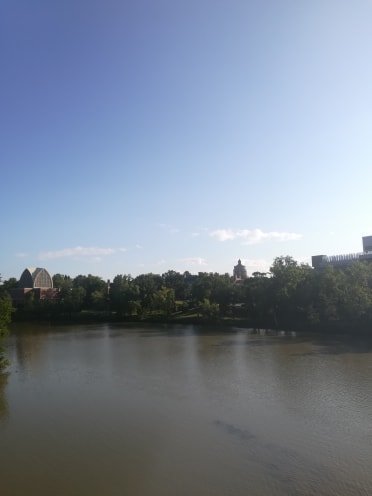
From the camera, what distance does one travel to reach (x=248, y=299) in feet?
129

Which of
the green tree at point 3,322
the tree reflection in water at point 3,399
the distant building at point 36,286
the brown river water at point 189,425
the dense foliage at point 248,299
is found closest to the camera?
the brown river water at point 189,425

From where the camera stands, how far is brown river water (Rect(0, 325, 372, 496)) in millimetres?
7820

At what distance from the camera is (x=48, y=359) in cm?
2200

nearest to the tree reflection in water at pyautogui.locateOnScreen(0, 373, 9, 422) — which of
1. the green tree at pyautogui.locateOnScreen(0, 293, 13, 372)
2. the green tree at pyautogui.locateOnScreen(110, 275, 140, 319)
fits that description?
the green tree at pyautogui.locateOnScreen(0, 293, 13, 372)

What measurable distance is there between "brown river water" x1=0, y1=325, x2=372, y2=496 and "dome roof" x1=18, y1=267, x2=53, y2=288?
4878 centimetres

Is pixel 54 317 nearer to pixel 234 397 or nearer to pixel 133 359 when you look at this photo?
pixel 133 359

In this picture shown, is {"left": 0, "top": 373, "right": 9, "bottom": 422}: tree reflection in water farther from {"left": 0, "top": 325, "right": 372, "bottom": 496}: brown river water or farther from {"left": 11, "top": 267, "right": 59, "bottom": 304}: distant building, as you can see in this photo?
{"left": 11, "top": 267, "right": 59, "bottom": 304}: distant building

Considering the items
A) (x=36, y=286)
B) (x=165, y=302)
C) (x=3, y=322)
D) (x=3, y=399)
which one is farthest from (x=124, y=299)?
(x=3, y=399)

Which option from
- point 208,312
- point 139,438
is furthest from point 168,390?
point 208,312

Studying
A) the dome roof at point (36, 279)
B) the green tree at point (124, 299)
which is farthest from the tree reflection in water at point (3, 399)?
the dome roof at point (36, 279)

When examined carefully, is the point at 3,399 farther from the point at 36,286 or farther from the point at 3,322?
the point at 36,286

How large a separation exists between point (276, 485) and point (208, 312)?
108 feet

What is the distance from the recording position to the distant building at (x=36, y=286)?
61938 millimetres

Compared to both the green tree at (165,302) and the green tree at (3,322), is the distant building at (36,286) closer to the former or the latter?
the green tree at (165,302)
